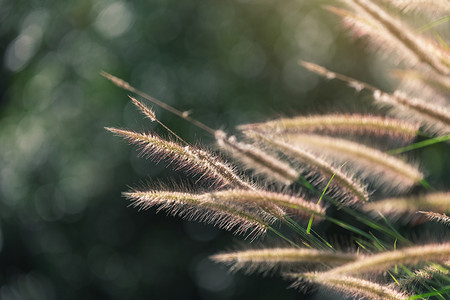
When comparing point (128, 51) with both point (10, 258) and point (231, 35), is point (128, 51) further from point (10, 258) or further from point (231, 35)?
point (10, 258)

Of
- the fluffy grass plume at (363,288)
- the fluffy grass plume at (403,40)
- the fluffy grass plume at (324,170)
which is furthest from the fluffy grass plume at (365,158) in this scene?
the fluffy grass plume at (363,288)

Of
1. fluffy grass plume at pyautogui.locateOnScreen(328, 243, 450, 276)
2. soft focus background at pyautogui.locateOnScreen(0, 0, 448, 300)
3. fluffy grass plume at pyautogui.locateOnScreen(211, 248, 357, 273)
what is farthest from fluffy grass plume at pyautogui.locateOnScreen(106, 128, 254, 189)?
soft focus background at pyautogui.locateOnScreen(0, 0, 448, 300)

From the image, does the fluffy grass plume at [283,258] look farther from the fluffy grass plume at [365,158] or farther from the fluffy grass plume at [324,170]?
the fluffy grass plume at [365,158]

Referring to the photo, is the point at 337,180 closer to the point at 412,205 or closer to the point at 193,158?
the point at 412,205

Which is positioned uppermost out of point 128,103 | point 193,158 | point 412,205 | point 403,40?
point 403,40

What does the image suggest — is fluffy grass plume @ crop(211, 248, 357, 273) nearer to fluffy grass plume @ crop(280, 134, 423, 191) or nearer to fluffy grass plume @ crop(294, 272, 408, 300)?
fluffy grass plume @ crop(294, 272, 408, 300)

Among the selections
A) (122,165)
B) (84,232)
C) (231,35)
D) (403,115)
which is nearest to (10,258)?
(84,232)

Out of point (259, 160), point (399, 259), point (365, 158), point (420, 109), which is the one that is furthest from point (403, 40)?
point (399, 259)
